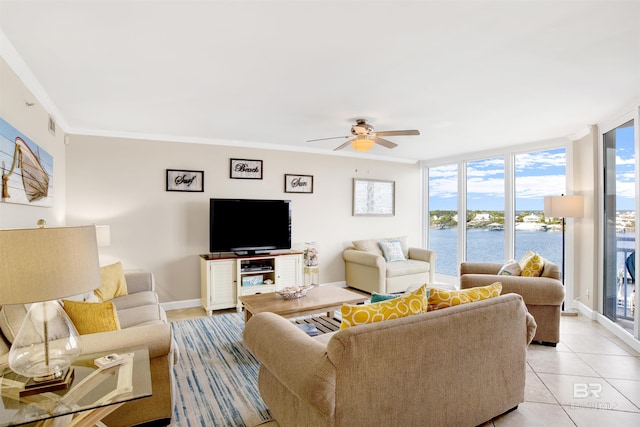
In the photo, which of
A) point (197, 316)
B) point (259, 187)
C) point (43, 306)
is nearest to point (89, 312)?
point (43, 306)

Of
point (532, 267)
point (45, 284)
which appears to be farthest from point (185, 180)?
point (532, 267)

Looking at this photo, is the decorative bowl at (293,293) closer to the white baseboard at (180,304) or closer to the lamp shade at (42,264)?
the white baseboard at (180,304)

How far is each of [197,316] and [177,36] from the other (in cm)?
330

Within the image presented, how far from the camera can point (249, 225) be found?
15.3 ft

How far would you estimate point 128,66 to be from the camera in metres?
2.39

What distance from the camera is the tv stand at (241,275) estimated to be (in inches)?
170

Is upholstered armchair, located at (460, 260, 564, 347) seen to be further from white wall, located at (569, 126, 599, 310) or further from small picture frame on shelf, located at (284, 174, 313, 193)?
small picture frame on shelf, located at (284, 174, 313, 193)

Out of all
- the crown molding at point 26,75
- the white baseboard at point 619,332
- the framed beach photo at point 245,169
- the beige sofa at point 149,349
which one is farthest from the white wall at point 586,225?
the crown molding at point 26,75

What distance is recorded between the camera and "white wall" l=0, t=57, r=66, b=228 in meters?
2.15

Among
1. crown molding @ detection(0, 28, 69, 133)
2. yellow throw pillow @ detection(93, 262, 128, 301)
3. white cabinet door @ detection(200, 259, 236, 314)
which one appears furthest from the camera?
white cabinet door @ detection(200, 259, 236, 314)

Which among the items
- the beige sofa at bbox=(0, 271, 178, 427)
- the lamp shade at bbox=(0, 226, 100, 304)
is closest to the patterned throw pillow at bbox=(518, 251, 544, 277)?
the beige sofa at bbox=(0, 271, 178, 427)

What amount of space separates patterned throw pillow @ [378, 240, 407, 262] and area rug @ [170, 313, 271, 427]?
277 centimetres

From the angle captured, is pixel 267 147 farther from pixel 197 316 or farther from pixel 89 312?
pixel 89 312

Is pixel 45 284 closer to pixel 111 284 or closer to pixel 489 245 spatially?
pixel 111 284
